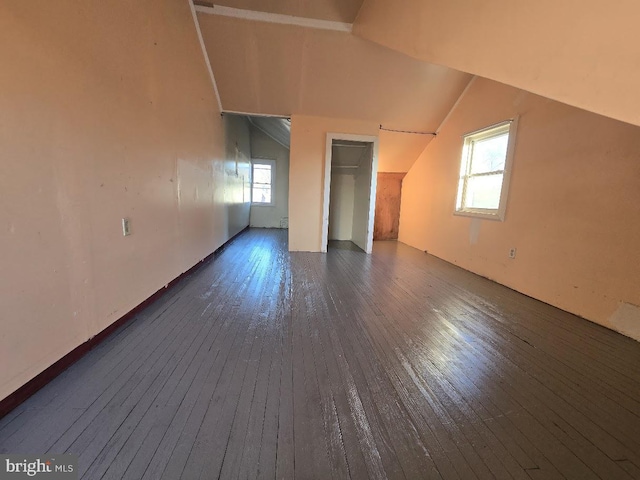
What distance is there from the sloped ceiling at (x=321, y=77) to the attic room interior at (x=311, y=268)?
0.11 ft

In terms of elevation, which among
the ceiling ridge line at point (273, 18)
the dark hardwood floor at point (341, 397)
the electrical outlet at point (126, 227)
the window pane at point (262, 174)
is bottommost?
the dark hardwood floor at point (341, 397)

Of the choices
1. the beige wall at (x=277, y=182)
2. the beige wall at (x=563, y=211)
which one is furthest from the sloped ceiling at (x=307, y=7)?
the beige wall at (x=277, y=182)

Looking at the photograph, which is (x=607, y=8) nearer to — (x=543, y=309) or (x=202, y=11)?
(x=543, y=309)

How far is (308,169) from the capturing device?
184 inches

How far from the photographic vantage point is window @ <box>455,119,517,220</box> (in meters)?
3.41

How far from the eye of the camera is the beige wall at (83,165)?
1.22 m

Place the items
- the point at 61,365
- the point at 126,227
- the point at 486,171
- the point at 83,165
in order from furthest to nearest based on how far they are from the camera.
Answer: the point at 486,171
the point at 126,227
the point at 83,165
the point at 61,365

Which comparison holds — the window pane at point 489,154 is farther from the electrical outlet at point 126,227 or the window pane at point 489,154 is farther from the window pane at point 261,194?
the window pane at point 261,194

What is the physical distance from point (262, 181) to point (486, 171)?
6.01 metres

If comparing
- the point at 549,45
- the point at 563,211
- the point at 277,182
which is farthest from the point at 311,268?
the point at 277,182

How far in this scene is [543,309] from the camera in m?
2.70

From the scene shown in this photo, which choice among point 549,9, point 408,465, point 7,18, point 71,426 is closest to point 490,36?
point 549,9

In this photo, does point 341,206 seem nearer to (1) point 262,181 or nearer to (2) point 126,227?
(1) point 262,181

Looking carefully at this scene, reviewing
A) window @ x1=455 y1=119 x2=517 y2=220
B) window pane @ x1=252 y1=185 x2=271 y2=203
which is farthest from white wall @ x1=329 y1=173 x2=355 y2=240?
window pane @ x1=252 y1=185 x2=271 y2=203
